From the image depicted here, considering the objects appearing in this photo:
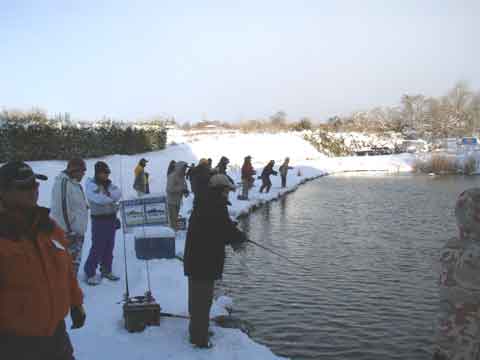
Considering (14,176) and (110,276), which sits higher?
(14,176)

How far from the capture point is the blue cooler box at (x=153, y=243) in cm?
714

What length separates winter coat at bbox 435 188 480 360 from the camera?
379 cm

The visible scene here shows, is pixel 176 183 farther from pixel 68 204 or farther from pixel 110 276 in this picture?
pixel 68 204

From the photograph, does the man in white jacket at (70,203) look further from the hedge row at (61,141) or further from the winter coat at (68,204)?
the hedge row at (61,141)

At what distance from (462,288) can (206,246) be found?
249 centimetres

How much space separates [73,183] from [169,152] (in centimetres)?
2702

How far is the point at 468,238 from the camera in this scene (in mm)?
3850

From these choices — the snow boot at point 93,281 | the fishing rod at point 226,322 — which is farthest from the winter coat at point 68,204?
the fishing rod at point 226,322

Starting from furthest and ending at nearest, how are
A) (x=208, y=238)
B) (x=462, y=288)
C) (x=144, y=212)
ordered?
(x=144, y=212), (x=208, y=238), (x=462, y=288)

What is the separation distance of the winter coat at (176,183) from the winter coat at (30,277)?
8.39m

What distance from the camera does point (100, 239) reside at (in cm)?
750

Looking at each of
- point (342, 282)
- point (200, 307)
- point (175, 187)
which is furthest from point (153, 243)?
point (175, 187)

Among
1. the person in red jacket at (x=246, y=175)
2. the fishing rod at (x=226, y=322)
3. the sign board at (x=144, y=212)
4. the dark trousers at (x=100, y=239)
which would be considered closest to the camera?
the fishing rod at (x=226, y=322)

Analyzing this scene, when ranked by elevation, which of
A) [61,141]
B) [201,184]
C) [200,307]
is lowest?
[200,307]
